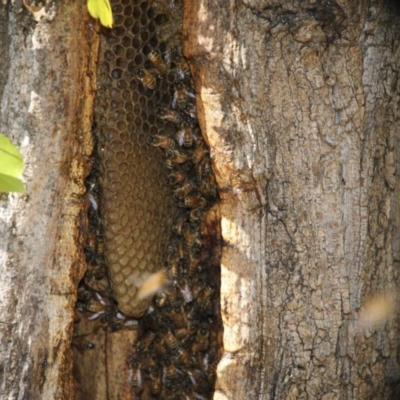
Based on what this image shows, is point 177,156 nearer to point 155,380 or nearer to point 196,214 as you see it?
point 196,214

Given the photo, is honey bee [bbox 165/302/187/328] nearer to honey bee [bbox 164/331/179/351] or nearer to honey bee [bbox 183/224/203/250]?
honey bee [bbox 164/331/179/351]

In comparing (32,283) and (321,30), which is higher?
(321,30)

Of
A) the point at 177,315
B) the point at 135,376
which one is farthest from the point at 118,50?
the point at 135,376

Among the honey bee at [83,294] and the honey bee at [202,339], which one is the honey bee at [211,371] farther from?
the honey bee at [83,294]

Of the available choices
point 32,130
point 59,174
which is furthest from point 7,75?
point 59,174

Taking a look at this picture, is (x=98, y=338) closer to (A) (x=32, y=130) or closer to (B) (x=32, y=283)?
(B) (x=32, y=283)

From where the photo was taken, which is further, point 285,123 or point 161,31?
point 161,31

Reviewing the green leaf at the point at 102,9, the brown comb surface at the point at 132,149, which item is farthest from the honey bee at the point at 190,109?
the green leaf at the point at 102,9
